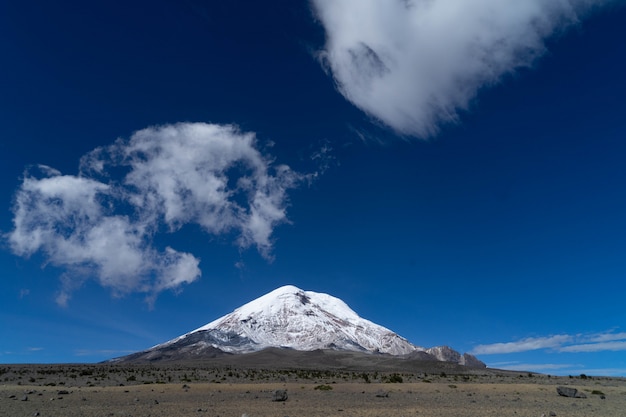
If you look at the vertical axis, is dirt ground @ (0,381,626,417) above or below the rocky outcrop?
below

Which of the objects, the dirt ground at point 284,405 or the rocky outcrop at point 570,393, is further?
the rocky outcrop at point 570,393

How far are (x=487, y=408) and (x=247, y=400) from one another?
13350 mm

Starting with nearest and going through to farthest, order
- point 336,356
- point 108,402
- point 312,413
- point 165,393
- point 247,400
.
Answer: point 312,413
point 108,402
point 247,400
point 165,393
point 336,356

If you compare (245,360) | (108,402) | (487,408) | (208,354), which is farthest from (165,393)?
(208,354)

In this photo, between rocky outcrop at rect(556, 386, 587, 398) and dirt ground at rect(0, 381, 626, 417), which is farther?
rocky outcrop at rect(556, 386, 587, 398)

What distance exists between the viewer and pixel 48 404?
2409 cm

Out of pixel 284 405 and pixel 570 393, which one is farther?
pixel 570 393

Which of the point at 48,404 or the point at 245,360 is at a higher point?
the point at 245,360

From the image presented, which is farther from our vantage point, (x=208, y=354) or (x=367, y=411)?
(x=208, y=354)

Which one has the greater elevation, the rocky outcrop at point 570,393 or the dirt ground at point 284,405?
the rocky outcrop at point 570,393

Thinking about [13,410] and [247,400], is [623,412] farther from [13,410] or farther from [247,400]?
[13,410]

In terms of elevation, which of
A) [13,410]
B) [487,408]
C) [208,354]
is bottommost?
[13,410]

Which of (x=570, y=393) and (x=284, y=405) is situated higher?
(x=570, y=393)

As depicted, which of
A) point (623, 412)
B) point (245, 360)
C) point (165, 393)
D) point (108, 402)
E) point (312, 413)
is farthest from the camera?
point (245, 360)
